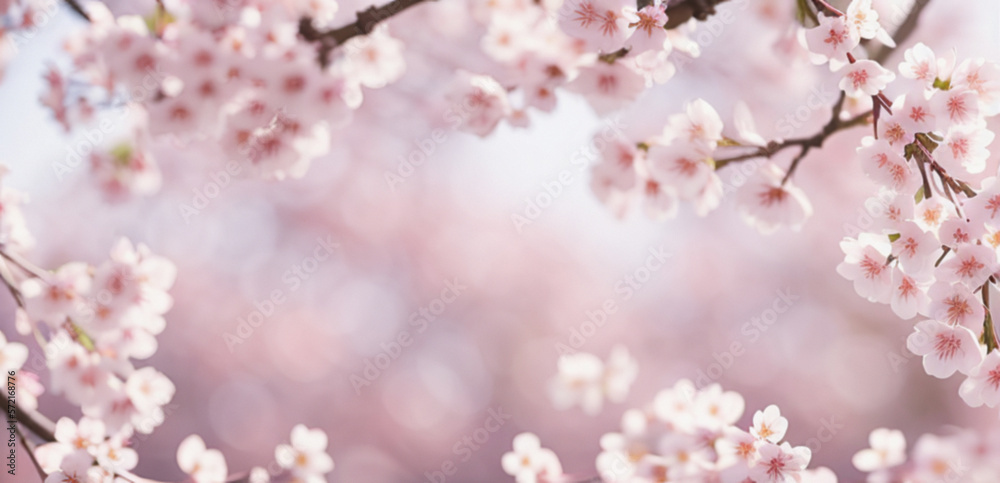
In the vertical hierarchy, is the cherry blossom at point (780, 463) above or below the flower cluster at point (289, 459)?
above

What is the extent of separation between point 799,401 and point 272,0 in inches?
127

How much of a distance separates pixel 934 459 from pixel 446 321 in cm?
238

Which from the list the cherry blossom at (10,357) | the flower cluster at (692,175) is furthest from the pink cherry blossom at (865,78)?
the cherry blossom at (10,357)

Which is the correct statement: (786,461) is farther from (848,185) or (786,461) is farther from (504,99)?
(848,185)

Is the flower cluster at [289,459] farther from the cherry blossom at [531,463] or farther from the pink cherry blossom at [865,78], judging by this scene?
the pink cherry blossom at [865,78]

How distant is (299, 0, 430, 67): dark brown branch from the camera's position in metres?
0.75

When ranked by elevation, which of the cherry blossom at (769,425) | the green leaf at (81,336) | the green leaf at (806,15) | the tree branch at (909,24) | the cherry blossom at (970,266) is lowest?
the green leaf at (81,336)

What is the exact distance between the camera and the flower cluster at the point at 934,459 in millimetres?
978

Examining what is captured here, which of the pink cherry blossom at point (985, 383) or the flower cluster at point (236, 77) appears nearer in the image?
the pink cherry blossom at point (985, 383)

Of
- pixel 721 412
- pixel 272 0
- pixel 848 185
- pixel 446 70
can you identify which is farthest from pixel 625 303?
pixel 272 0

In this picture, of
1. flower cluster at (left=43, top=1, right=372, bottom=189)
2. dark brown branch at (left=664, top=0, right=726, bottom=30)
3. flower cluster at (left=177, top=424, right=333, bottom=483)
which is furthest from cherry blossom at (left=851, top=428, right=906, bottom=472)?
flower cluster at (left=43, top=1, right=372, bottom=189)

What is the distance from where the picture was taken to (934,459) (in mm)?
1169

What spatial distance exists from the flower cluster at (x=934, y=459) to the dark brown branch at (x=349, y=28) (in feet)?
3.08

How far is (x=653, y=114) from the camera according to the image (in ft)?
9.60
